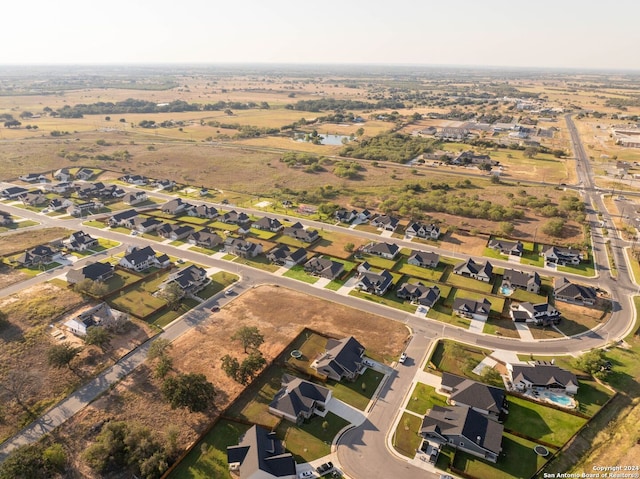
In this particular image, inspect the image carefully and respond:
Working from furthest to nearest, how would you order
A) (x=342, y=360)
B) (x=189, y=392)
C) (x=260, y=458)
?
(x=342, y=360), (x=189, y=392), (x=260, y=458)

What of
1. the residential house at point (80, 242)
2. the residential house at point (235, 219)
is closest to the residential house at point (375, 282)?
the residential house at point (235, 219)

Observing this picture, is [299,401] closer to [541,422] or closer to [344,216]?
[541,422]

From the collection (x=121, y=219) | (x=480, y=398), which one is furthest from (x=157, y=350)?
(x=121, y=219)

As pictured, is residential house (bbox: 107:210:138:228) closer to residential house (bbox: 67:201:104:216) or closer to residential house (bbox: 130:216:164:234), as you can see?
residential house (bbox: 130:216:164:234)

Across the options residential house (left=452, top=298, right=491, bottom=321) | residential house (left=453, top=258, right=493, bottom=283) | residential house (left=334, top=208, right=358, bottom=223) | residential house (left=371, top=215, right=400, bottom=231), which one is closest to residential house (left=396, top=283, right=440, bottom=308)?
residential house (left=452, top=298, right=491, bottom=321)

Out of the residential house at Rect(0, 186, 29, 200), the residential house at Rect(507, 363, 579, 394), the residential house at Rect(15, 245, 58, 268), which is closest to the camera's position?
the residential house at Rect(507, 363, 579, 394)
